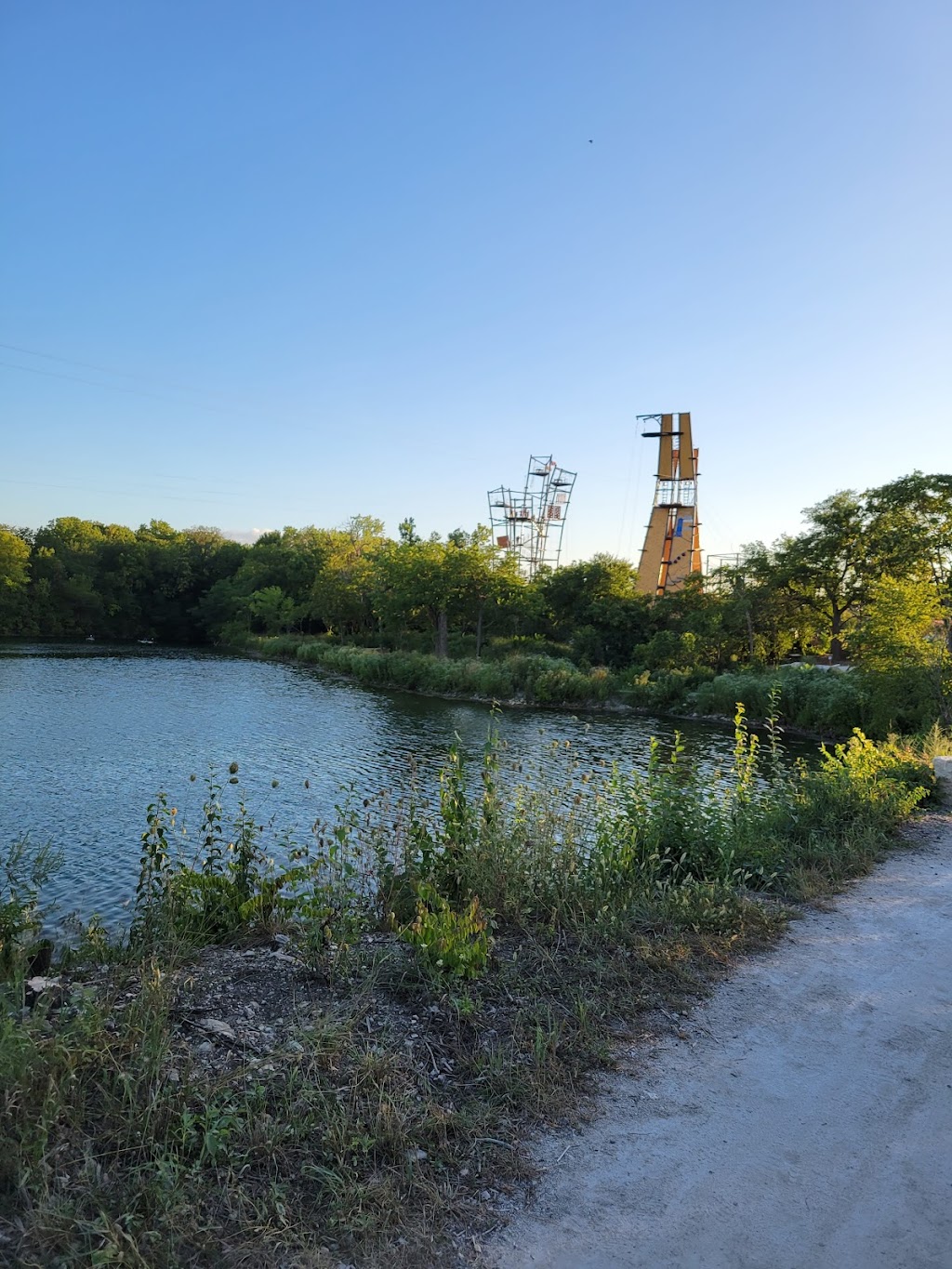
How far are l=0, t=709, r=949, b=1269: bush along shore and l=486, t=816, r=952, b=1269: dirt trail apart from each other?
244mm

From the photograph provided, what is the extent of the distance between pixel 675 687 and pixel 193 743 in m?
19.2

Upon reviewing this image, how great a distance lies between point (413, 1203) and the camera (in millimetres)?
2736

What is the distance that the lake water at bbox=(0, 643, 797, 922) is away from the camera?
12.1 metres

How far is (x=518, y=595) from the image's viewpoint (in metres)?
43.4

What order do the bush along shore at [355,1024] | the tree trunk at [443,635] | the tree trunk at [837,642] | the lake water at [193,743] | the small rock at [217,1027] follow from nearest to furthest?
1. the bush along shore at [355,1024]
2. the small rock at [217,1027]
3. the lake water at [193,743]
4. the tree trunk at [837,642]
5. the tree trunk at [443,635]

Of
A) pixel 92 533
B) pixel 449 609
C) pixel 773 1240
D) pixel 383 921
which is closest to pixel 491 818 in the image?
pixel 383 921

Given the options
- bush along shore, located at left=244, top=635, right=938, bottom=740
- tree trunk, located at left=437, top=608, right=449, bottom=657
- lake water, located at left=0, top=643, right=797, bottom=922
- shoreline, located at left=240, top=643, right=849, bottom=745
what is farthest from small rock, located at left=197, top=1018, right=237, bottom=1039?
tree trunk, located at left=437, top=608, right=449, bottom=657

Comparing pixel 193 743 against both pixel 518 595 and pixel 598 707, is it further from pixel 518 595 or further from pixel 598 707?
pixel 518 595

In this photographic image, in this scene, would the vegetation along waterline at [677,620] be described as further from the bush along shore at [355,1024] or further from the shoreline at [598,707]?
the bush along shore at [355,1024]

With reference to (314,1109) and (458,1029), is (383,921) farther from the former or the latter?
(314,1109)

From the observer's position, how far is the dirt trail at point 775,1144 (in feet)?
8.66

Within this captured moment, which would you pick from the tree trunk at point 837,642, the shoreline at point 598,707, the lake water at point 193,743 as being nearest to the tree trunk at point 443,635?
the shoreline at point 598,707

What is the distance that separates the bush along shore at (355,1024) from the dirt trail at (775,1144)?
24 cm

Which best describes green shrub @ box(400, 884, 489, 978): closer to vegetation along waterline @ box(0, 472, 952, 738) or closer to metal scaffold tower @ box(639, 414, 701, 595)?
vegetation along waterline @ box(0, 472, 952, 738)
